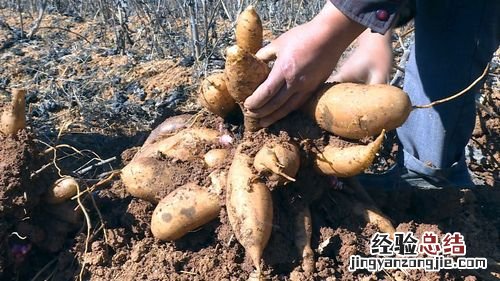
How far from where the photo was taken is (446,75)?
80.1 inches

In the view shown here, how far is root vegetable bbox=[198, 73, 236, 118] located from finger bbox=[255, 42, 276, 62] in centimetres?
16

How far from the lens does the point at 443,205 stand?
76.9 inches

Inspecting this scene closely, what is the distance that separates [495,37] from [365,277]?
102cm

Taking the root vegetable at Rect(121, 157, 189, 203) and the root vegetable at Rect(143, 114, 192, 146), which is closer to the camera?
the root vegetable at Rect(121, 157, 189, 203)

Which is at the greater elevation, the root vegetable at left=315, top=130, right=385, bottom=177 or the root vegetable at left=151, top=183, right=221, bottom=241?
the root vegetable at left=315, top=130, right=385, bottom=177

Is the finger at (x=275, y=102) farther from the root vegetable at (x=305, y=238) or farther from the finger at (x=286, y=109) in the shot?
the root vegetable at (x=305, y=238)

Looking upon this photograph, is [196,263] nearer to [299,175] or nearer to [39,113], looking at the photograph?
[299,175]

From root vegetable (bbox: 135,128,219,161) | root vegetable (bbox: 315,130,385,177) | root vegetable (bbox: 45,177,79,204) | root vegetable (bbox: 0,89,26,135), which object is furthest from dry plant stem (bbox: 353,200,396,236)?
root vegetable (bbox: 0,89,26,135)

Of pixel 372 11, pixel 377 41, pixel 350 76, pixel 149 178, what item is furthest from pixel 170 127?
pixel 372 11

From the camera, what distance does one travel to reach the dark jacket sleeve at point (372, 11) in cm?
148

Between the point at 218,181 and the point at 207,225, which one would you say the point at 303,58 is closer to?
the point at 218,181

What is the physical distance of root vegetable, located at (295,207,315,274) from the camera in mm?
1625

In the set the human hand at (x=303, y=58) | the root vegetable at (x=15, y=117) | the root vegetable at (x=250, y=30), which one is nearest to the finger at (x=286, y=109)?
the human hand at (x=303, y=58)

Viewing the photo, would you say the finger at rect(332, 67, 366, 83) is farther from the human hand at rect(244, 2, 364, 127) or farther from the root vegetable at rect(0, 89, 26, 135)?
the root vegetable at rect(0, 89, 26, 135)
